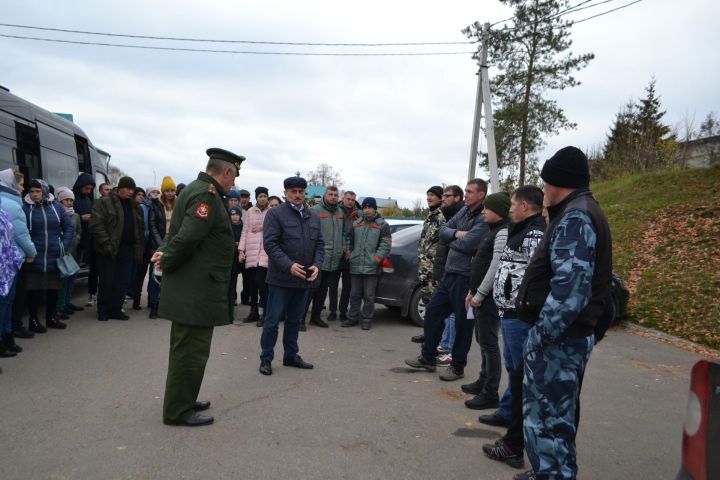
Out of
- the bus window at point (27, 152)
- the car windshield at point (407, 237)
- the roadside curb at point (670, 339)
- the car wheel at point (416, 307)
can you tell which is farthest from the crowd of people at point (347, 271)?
the roadside curb at point (670, 339)

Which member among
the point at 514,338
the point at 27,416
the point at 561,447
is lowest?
the point at 27,416

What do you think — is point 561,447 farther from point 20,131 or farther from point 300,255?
point 20,131

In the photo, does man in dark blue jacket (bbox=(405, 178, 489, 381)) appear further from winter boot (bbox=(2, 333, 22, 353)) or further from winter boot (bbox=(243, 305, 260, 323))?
winter boot (bbox=(2, 333, 22, 353))

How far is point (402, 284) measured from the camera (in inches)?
301

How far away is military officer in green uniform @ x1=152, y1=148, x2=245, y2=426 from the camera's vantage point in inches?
140

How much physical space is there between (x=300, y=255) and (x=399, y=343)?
2243 millimetres

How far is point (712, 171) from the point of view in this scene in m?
14.4

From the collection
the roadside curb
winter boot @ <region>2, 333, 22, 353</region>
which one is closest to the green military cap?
winter boot @ <region>2, 333, 22, 353</region>

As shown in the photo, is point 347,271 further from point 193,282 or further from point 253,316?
point 193,282

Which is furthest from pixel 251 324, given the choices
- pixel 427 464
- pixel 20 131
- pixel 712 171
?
pixel 712 171

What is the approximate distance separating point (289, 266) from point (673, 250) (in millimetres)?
9164

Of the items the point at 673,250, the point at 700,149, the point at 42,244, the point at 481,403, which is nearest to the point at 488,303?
the point at 481,403

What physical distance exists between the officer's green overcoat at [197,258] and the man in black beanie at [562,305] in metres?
2.18

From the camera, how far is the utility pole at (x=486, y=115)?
1473 centimetres
